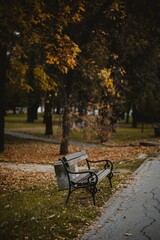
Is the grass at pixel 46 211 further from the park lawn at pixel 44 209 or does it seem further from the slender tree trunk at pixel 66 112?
the slender tree trunk at pixel 66 112

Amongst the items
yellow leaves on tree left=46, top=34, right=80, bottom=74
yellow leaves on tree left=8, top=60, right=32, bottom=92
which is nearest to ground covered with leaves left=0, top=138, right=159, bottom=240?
yellow leaves on tree left=46, top=34, right=80, bottom=74

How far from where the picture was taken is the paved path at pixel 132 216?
20.7ft

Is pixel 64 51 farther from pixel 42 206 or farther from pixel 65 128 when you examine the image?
pixel 65 128

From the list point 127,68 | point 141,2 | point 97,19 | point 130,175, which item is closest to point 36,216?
point 130,175

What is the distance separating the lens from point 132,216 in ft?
24.1

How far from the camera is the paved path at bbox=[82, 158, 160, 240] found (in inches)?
249

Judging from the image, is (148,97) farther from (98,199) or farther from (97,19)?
(98,199)

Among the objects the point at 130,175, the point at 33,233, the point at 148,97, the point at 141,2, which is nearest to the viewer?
the point at 33,233

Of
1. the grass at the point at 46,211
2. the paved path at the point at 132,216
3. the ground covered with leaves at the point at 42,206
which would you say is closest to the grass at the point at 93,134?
the ground covered with leaves at the point at 42,206

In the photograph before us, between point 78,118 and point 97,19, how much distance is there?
495cm

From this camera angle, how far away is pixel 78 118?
20.0m

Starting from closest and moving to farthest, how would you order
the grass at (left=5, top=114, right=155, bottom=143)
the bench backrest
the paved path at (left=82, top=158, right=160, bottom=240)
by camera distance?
the paved path at (left=82, top=158, right=160, bottom=240) < the bench backrest < the grass at (left=5, top=114, right=155, bottom=143)

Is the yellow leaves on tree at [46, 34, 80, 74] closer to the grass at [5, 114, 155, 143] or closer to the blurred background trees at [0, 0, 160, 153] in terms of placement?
the blurred background trees at [0, 0, 160, 153]

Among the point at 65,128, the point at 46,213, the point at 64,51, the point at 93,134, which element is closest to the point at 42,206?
the point at 46,213
